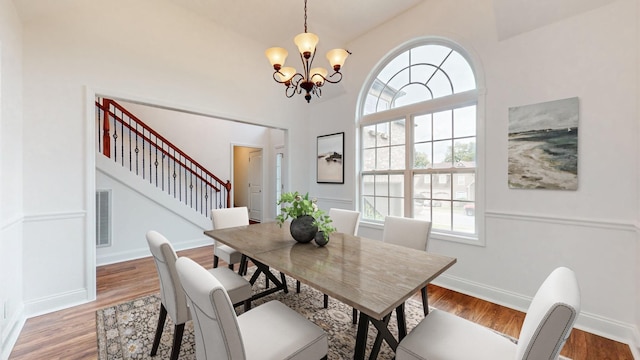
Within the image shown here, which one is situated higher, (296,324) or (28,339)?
(296,324)

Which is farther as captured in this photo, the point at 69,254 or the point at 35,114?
the point at 69,254

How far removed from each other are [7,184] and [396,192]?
12.2ft

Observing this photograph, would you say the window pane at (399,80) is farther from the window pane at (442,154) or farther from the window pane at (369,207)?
the window pane at (369,207)

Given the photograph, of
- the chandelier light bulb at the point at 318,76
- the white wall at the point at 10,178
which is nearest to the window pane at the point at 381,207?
the chandelier light bulb at the point at 318,76

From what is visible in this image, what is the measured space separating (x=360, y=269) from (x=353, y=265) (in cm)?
7

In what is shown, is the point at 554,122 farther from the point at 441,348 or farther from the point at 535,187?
the point at 441,348

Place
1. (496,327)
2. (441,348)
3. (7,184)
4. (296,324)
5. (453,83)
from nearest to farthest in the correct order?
(441,348), (296,324), (7,184), (496,327), (453,83)

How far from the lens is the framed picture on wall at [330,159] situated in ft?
13.1

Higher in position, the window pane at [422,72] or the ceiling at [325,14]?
the ceiling at [325,14]

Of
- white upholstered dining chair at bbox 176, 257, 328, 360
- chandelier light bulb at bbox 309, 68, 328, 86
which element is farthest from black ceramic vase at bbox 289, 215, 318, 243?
chandelier light bulb at bbox 309, 68, 328, 86

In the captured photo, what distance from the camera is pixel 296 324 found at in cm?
129

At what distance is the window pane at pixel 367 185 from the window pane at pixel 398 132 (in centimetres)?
64

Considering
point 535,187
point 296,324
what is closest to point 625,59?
point 535,187

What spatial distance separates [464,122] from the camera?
2.81 meters
